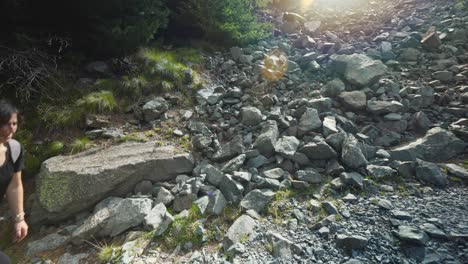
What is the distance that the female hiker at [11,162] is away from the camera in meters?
2.78

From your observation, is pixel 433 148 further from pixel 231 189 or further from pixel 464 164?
pixel 231 189

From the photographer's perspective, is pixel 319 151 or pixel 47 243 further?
pixel 319 151

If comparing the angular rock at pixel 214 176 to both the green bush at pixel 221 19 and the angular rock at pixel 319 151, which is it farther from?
the green bush at pixel 221 19

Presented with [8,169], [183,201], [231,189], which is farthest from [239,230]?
[8,169]

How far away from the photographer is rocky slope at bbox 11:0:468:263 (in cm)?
356

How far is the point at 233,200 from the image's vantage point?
430 centimetres

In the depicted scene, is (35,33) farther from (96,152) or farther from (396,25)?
(396,25)

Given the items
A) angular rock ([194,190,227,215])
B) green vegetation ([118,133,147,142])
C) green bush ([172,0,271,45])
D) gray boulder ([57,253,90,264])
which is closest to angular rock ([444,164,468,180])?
angular rock ([194,190,227,215])

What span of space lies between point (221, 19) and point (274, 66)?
2.47 metres

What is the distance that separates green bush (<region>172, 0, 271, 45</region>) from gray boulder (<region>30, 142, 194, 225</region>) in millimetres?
4954

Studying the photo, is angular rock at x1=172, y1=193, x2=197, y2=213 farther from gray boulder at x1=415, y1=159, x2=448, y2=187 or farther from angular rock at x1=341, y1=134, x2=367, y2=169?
gray boulder at x1=415, y1=159, x2=448, y2=187

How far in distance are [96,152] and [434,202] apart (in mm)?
Result: 5863

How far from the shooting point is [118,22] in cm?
598

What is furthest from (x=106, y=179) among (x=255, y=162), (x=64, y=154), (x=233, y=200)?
(x=255, y=162)
